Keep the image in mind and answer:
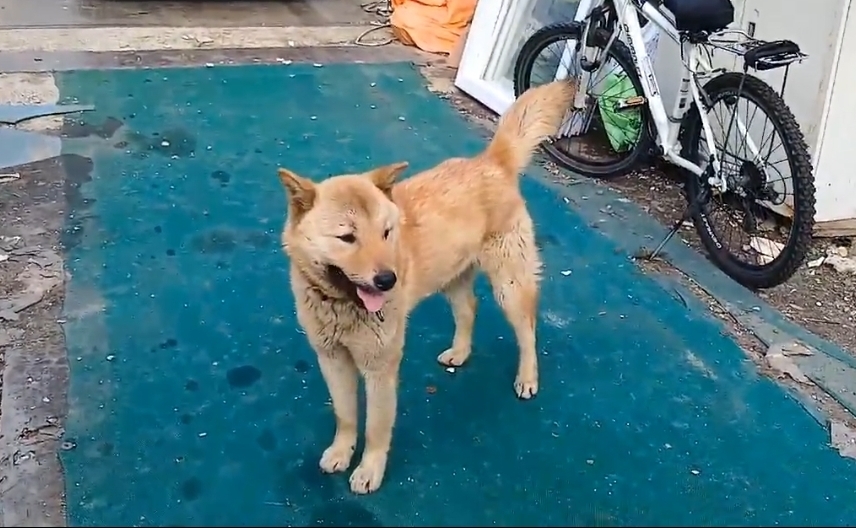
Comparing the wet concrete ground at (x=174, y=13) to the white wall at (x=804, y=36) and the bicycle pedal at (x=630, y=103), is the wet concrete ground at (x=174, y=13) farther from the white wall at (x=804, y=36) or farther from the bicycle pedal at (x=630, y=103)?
the white wall at (x=804, y=36)

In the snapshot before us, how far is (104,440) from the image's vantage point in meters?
2.63

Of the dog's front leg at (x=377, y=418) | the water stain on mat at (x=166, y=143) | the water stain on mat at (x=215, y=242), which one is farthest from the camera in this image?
the water stain on mat at (x=166, y=143)

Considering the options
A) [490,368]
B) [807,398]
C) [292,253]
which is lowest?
[490,368]

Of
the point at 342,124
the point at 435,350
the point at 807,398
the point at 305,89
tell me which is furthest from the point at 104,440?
the point at 305,89

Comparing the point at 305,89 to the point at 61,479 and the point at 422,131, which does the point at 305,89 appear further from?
the point at 61,479

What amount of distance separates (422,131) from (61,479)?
2926 millimetres

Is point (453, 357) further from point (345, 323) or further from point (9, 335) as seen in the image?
point (9, 335)

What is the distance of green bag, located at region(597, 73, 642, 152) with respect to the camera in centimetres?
437

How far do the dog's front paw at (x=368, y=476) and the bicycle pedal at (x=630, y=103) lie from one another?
2329mm

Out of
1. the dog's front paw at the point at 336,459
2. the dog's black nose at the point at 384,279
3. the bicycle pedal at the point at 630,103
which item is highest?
the dog's black nose at the point at 384,279

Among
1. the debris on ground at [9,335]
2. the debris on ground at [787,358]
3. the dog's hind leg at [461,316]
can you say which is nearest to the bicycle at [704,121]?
the debris on ground at [787,358]

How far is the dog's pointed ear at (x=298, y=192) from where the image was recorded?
2.11 m

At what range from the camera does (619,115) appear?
4.42 meters

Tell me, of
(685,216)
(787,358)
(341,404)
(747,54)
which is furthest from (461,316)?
(747,54)
